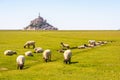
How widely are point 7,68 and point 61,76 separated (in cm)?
1054

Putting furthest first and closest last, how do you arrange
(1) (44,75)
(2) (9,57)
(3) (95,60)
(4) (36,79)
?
(2) (9,57), (3) (95,60), (1) (44,75), (4) (36,79)

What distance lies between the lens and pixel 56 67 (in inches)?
1435

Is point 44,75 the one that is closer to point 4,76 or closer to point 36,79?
point 36,79

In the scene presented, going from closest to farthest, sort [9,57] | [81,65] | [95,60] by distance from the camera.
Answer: [81,65] < [95,60] < [9,57]

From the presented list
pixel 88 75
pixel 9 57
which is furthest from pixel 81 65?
pixel 9 57

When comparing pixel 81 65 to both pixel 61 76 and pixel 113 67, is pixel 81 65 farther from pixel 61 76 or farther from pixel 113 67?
pixel 61 76

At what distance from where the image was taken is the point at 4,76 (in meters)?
32.0

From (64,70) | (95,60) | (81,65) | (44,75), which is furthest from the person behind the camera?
(95,60)

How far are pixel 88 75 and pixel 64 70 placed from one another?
4133 mm

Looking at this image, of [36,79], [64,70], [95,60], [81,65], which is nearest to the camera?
[36,79]

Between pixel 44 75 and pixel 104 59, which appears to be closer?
pixel 44 75

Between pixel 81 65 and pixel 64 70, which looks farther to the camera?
pixel 81 65

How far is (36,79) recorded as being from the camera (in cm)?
2984

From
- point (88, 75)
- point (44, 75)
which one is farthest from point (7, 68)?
point (88, 75)
